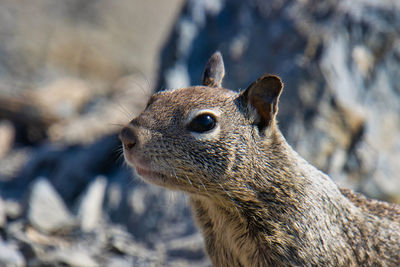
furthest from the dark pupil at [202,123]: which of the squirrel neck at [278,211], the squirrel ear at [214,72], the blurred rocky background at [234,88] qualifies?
the blurred rocky background at [234,88]

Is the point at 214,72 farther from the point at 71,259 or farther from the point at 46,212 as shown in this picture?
the point at 46,212

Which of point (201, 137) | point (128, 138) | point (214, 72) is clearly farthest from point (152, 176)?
point (214, 72)

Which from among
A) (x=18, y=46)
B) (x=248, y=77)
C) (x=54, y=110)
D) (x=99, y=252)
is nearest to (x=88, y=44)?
(x=18, y=46)

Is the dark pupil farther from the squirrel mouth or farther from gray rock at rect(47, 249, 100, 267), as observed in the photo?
gray rock at rect(47, 249, 100, 267)

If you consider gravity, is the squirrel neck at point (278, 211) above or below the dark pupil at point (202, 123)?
below

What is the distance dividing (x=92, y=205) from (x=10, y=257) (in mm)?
2025

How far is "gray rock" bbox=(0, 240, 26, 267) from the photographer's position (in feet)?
13.0

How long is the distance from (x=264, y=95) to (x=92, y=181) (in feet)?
13.9

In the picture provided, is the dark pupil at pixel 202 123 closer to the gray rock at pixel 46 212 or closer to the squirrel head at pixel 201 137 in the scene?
the squirrel head at pixel 201 137

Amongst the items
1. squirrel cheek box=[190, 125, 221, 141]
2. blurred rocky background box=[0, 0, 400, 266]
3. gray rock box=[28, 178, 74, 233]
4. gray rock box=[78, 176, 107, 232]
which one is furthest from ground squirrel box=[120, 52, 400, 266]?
gray rock box=[78, 176, 107, 232]

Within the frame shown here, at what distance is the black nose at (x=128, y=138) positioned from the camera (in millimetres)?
2871

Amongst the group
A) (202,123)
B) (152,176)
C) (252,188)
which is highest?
(202,123)

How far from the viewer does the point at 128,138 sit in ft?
9.42

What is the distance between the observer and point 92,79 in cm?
1094
